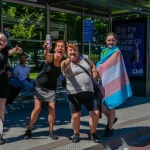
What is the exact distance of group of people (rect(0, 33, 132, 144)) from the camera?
4918 mm

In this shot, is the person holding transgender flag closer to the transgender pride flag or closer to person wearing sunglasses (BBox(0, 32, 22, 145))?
the transgender pride flag

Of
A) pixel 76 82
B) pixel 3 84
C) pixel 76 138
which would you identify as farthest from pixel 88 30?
pixel 3 84

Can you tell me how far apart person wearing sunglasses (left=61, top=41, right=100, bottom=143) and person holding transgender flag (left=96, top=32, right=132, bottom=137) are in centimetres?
48

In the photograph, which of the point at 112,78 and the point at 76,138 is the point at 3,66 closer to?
the point at 76,138

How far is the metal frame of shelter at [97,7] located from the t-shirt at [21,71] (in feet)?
3.57

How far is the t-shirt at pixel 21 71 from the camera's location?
7.84 meters

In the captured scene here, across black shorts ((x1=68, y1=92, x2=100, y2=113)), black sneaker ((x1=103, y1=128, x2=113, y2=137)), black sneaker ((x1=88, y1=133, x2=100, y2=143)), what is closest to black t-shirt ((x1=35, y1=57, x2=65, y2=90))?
black shorts ((x1=68, y1=92, x2=100, y2=113))

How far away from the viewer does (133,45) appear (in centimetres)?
1007

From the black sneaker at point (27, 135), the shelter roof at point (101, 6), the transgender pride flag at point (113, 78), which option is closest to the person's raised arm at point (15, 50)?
the black sneaker at point (27, 135)

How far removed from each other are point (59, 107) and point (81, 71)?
3671mm

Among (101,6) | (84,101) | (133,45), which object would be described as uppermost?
(101,6)

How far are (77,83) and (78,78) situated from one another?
8cm

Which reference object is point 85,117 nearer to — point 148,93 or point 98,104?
point 98,104

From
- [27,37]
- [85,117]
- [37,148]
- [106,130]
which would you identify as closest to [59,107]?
[85,117]
